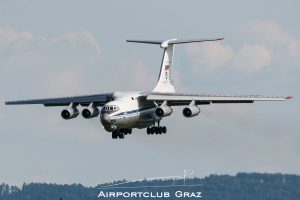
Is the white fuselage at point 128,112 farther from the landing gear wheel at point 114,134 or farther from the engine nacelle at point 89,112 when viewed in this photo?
the engine nacelle at point 89,112

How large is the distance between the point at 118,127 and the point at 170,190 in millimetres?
51800

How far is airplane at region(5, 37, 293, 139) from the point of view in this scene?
3191 inches

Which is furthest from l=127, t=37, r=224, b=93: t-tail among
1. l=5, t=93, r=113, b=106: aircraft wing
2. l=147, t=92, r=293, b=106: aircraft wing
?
l=5, t=93, r=113, b=106: aircraft wing

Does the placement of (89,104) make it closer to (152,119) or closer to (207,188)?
(152,119)

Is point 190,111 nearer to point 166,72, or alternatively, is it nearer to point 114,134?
point 114,134

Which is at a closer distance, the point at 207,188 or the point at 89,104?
the point at 89,104

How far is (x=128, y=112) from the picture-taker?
81.9 m

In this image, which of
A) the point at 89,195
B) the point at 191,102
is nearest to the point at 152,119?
the point at 191,102

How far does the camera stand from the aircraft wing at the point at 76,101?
3374 inches

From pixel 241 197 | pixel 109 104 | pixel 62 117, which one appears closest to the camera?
pixel 109 104

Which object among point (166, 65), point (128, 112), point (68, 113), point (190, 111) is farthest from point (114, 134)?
point (166, 65)

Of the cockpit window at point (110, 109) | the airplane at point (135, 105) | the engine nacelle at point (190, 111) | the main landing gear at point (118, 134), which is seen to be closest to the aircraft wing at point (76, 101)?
the airplane at point (135, 105)

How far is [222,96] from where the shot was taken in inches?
3327

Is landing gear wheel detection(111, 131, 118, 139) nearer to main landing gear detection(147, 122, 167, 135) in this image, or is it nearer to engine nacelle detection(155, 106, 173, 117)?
engine nacelle detection(155, 106, 173, 117)
